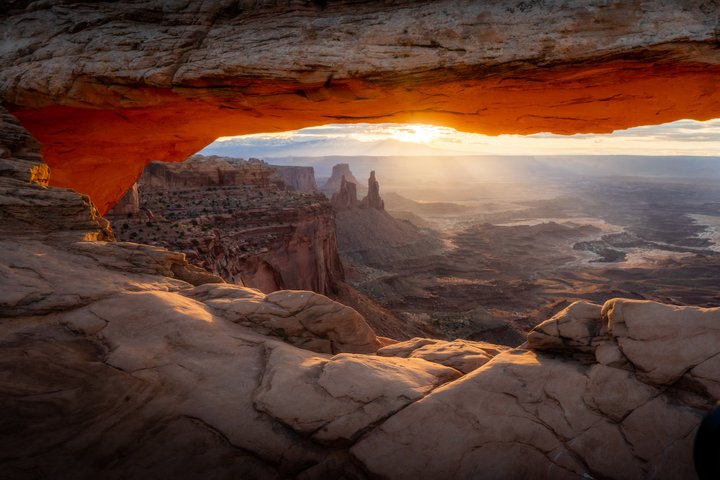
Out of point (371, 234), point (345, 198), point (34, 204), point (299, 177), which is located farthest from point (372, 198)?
point (34, 204)

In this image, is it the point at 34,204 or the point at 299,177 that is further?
the point at 299,177

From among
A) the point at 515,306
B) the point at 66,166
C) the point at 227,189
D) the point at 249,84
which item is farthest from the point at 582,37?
the point at 515,306

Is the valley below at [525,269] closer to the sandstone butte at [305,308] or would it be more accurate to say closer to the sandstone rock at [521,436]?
the sandstone butte at [305,308]

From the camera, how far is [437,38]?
8.08 m

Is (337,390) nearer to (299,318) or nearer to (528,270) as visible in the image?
(299,318)

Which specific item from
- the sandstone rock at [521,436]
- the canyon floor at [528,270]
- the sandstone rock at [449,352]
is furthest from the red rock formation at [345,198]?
the sandstone rock at [521,436]

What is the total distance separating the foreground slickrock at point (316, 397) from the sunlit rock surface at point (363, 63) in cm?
544

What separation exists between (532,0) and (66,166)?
52.2 feet

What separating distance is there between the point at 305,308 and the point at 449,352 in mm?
2529

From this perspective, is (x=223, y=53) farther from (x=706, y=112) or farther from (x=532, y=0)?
(x=706, y=112)

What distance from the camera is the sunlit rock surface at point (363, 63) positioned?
742 cm

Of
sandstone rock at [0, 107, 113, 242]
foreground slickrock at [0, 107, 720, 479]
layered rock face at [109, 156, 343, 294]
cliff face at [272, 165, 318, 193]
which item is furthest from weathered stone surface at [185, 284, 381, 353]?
cliff face at [272, 165, 318, 193]

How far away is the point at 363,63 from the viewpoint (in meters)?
8.30

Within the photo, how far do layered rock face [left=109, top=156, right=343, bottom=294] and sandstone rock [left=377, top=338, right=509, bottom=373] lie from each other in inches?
551
